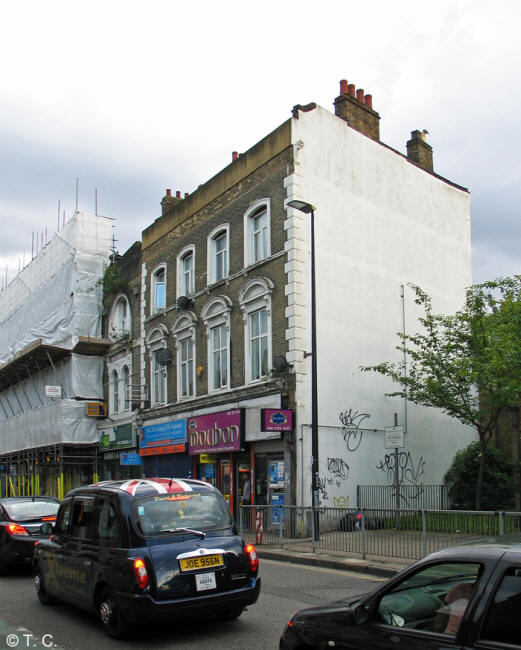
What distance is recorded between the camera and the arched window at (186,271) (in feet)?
85.8

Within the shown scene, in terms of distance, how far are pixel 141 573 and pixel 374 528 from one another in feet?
24.5

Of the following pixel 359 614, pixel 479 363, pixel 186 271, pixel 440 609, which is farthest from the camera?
pixel 186 271

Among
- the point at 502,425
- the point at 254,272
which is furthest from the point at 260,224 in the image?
the point at 502,425

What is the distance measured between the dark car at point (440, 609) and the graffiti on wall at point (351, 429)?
53.4 feet

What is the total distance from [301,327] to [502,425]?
9191 mm

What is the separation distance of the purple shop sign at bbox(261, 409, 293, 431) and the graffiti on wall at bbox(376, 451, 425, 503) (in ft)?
13.0

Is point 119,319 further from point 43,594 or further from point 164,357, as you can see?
point 43,594

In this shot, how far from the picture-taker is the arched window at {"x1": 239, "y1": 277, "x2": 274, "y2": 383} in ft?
69.8

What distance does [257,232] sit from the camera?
22.5 metres

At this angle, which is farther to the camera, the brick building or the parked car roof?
the brick building

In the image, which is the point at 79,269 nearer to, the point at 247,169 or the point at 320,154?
the point at 247,169

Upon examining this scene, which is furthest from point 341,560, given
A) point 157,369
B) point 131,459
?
point 131,459

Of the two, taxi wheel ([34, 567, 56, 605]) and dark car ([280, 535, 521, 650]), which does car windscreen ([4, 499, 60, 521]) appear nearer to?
taxi wheel ([34, 567, 56, 605])

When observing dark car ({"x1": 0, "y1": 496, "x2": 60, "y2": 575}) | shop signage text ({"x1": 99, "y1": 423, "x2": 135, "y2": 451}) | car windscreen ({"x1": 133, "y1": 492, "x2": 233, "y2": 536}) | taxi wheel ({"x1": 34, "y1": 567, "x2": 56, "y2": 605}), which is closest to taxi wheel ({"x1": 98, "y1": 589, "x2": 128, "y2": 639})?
car windscreen ({"x1": 133, "y1": 492, "x2": 233, "y2": 536})
